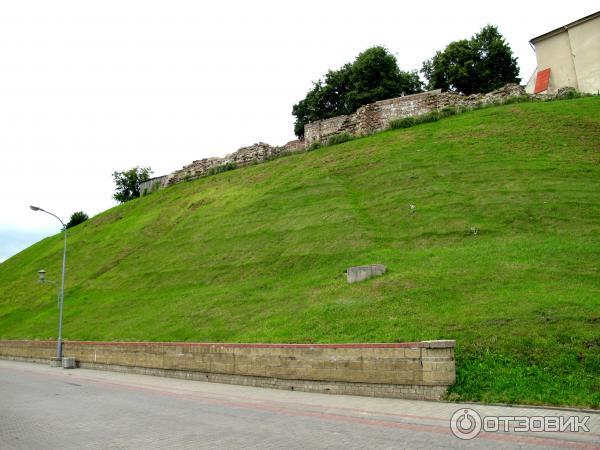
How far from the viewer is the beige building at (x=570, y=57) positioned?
39.1 meters

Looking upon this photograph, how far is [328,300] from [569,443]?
10.2 meters

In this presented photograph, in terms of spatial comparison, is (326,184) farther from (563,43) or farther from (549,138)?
(563,43)

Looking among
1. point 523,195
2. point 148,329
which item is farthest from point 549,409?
point 148,329

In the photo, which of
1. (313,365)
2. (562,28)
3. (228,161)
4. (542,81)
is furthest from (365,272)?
(562,28)

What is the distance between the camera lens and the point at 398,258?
18.3m

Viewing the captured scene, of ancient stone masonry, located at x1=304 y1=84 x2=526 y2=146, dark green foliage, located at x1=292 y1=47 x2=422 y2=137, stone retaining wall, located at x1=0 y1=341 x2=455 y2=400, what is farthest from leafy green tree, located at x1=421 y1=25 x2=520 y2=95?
stone retaining wall, located at x1=0 y1=341 x2=455 y2=400

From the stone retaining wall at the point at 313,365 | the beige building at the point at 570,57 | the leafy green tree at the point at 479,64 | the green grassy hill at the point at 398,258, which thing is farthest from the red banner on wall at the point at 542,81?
the stone retaining wall at the point at 313,365

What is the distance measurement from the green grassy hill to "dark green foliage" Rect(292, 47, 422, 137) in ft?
69.5

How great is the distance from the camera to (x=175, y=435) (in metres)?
8.20

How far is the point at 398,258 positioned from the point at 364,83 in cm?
4164

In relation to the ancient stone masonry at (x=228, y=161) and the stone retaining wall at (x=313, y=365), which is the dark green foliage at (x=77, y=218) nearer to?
the ancient stone masonry at (x=228, y=161)

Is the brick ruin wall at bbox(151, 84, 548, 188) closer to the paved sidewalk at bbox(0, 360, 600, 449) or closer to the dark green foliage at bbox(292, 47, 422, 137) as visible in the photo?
the dark green foliage at bbox(292, 47, 422, 137)

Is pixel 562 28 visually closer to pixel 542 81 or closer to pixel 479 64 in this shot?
pixel 542 81

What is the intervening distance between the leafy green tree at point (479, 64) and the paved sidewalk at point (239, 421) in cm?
4780
